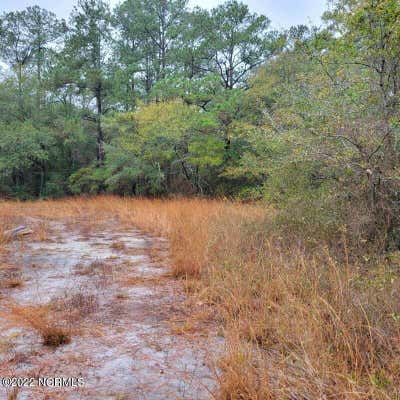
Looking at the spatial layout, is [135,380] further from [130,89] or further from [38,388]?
[130,89]

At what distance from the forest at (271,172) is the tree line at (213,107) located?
0.05 m

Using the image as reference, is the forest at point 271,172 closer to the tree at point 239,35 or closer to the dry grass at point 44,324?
the tree at point 239,35

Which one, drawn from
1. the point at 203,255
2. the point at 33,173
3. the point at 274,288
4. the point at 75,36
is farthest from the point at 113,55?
the point at 274,288

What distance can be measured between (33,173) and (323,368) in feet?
77.9

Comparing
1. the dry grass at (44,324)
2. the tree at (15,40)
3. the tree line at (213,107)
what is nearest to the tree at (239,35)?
the tree line at (213,107)

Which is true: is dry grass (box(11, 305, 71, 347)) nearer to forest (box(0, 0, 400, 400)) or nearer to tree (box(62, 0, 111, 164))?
forest (box(0, 0, 400, 400))

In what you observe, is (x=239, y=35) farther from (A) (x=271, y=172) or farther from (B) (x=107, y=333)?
(B) (x=107, y=333)

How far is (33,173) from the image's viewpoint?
22141mm

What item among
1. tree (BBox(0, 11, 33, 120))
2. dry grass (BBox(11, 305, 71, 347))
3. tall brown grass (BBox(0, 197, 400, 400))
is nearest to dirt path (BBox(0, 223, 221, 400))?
dry grass (BBox(11, 305, 71, 347))

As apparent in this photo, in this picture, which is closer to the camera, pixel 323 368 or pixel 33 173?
pixel 323 368

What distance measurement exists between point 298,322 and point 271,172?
13.5 feet

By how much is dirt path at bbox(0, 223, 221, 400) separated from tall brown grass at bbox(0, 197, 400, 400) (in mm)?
272

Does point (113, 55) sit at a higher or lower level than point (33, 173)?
higher

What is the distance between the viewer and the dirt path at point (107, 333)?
198cm
